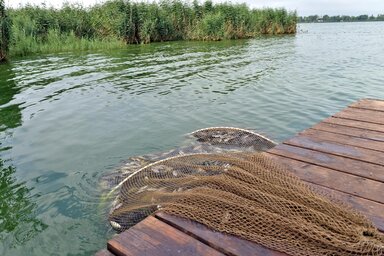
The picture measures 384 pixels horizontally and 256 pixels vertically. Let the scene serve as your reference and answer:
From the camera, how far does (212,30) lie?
90.6 feet

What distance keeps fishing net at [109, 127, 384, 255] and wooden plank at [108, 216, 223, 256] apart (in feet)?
0.66

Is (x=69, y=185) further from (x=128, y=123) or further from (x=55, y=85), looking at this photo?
(x=55, y=85)

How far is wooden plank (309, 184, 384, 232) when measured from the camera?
8.07 ft

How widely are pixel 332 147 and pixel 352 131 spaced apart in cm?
84

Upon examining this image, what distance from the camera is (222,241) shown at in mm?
2256

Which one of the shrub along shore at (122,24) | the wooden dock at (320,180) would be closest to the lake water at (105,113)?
the wooden dock at (320,180)

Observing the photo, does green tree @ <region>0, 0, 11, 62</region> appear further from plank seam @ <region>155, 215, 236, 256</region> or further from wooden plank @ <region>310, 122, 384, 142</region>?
plank seam @ <region>155, 215, 236, 256</region>

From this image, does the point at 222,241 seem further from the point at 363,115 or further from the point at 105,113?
the point at 105,113

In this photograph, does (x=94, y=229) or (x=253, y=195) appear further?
(x=94, y=229)

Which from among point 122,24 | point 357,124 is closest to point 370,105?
point 357,124

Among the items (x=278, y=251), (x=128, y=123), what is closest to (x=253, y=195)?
(x=278, y=251)

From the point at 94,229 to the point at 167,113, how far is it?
476 centimetres

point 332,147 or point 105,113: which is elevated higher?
point 332,147

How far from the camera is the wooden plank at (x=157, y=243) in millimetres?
2189
